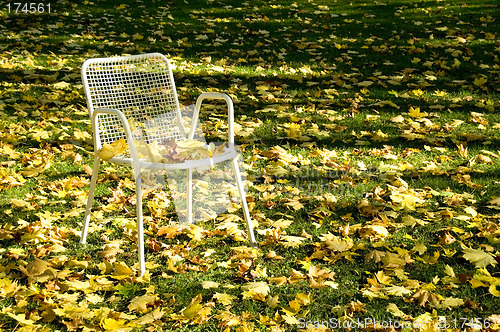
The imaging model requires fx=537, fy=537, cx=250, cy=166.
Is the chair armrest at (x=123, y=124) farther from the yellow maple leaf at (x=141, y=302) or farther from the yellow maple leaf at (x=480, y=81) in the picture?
the yellow maple leaf at (x=480, y=81)

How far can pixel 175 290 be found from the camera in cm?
265

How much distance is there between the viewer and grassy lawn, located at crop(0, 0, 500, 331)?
251 cm

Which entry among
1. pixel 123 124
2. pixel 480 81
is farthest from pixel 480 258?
pixel 480 81

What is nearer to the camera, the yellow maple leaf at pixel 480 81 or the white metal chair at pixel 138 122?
the white metal chair at pixel 138 122

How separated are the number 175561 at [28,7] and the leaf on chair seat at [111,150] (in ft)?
22.8

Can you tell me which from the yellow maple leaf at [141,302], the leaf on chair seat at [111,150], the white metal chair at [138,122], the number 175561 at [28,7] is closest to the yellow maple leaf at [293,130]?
the white metal chair at [138,122]

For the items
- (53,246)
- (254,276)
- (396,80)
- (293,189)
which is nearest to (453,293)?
(254,276)

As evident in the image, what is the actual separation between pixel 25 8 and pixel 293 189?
7.12 m

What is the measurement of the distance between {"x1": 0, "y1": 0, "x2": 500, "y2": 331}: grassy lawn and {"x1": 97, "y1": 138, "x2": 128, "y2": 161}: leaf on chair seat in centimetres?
54

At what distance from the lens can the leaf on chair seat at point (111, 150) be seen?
279 centimetres

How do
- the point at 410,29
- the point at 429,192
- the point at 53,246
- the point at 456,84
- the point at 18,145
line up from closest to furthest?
the point at 53,246 → the point at 429,192 → the point at 18,145 → the point at 456,84 → the point at 410,29

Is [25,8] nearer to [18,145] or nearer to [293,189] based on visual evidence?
[18,145]

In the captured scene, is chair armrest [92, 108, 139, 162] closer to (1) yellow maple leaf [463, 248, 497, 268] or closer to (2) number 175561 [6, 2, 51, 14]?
(1) yellow maple leaf [463, 248, 497, 268]

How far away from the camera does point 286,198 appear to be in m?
3.64
